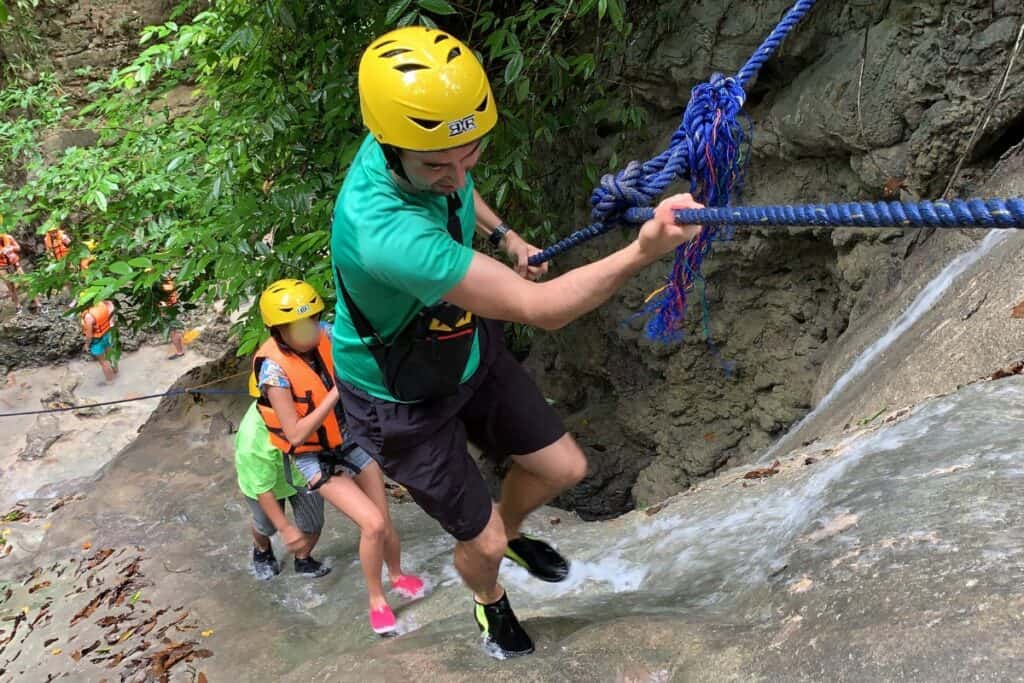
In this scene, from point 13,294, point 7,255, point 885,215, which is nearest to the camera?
point 885,215

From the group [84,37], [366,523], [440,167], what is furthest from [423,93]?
[84,37]

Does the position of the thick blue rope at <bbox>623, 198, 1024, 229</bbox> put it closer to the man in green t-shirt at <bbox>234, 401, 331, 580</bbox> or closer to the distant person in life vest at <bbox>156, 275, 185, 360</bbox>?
the man in green t-shirt at <bbox>234, 401, 331, 580</bbox>

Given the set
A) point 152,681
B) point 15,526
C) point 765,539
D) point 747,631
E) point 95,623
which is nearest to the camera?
point 747,631

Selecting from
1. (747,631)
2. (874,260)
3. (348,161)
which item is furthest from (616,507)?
(747,631)

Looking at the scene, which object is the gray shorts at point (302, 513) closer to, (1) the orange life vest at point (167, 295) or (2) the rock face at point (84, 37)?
(1) the orange life vest at point (167, 295)

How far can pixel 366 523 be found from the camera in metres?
3.62

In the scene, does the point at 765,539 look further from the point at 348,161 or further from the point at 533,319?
the point at 348,161

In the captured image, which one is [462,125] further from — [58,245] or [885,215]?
[58,245]

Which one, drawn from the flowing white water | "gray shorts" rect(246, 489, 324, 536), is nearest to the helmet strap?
"gray shorts" rect(246, 489, 324, 536)

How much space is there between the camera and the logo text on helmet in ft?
6.35

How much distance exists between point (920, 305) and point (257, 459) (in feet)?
11.2

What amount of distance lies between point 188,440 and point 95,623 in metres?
2.20

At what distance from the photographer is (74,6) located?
12.1 meters

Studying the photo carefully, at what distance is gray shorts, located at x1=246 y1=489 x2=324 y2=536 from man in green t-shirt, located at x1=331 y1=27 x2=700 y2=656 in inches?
61.2
